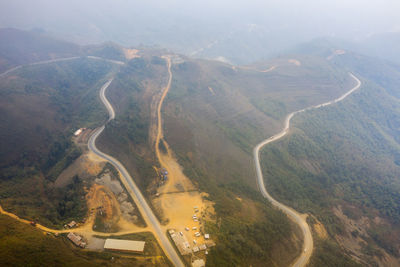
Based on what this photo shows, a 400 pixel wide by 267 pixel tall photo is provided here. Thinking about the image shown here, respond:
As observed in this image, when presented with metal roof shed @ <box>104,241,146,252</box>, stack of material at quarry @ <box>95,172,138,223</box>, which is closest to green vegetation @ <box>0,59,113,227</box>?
stack of material at quarry @ <box>95,172,138,223</box>

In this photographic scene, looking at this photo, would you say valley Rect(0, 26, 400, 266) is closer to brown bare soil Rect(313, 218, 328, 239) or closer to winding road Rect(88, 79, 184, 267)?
winding road Rect(88, 79, 184, 267)

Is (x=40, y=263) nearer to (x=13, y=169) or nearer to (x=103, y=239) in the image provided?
(x=103, y=239)

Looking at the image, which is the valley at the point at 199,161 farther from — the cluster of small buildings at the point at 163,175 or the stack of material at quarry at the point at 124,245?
the stack of material at quarry at the point at 124,245

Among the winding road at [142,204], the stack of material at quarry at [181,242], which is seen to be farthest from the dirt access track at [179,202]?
the winding road at [142,204]

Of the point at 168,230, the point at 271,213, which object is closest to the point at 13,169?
the point at 168,230

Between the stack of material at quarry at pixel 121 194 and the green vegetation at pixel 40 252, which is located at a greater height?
the green vegetation at pixel 40 252

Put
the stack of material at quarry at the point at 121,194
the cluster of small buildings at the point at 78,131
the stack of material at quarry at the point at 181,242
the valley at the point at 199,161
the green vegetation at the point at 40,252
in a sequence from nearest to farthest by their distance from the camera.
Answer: the green vegetation at the point at 40,252 < the stack of material at quarry at the point at 181,242 < the valley at the point at 199,161 < the stack of material at quarry at the point at 121,194 < the cluster of small buildings at the point at 78,131

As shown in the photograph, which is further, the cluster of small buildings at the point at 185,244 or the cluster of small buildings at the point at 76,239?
the cluster of small buildings at the point at 185,244
